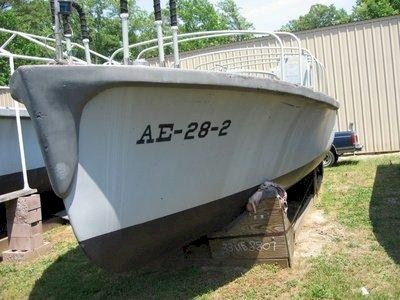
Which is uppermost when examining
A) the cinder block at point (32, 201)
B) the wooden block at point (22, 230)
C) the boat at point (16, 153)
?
the boat at point (16, 153)

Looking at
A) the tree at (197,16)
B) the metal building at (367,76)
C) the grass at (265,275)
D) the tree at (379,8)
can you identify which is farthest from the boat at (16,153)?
the tree at (379,8)

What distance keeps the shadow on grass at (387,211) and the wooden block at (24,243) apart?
3.77m

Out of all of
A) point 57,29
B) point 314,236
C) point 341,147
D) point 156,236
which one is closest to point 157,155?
point 156,236

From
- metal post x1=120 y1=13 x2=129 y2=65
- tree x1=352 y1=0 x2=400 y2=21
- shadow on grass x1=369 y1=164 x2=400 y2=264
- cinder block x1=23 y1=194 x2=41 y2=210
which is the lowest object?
shadow on grass x1=369 y1=164 x2=400 y2=264

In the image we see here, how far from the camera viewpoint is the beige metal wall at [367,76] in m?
12.2

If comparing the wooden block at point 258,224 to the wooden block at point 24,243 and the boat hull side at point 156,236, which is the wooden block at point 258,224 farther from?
the wooden block at point 24,243

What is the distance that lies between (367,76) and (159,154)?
33.7 feet

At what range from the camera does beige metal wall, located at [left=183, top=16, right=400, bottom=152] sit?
1216cm

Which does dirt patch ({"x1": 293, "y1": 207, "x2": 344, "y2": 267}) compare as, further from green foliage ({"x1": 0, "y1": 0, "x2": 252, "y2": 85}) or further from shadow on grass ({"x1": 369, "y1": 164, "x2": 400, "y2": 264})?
green foliage ({"x1": 0, "y1": 0, "x2": 252, "y2": 85})

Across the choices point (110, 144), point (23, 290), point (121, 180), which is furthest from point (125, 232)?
point (23, 290)

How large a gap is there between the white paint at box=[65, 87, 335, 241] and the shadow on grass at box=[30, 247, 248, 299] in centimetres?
80

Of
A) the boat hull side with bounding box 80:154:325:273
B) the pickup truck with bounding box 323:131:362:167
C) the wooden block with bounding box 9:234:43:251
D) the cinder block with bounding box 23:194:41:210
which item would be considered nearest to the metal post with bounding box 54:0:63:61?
the boat hull side with bounding box 80:154:325:273

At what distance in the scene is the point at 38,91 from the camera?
9.78ft

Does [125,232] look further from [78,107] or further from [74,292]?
[74,292]
